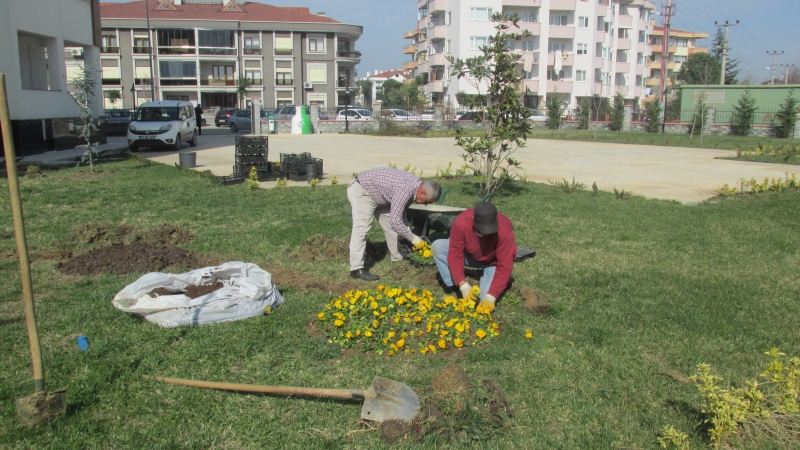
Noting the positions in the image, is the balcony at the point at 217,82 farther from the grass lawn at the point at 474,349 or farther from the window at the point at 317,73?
the grass lawn at the point at 474,349

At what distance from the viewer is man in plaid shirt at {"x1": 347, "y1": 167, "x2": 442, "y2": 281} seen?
5965 mm

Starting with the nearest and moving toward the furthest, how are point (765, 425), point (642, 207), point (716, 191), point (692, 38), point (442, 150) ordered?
point (765, 425) → point (642, 207) → point (716, 191) → point (442, 150) → point (692, 38)

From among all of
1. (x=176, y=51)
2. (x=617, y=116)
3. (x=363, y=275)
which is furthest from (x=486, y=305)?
(x=176, y=51)

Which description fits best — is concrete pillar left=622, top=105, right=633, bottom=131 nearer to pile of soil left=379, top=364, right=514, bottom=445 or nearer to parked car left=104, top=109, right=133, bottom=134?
parked car left=104, top=109, right=133, bottom=134

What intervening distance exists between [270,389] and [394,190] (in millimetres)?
2783

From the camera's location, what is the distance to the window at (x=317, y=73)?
64.9 m

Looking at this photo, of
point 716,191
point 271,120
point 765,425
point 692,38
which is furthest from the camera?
point 692,38

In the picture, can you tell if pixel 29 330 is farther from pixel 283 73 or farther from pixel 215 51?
pixel 283 73

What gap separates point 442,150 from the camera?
77.6 feet

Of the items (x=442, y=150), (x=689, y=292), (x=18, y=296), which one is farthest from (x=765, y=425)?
(x=442, y=150)

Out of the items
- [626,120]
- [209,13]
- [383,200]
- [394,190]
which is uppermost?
[209,13]

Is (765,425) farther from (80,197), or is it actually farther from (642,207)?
(80,197)

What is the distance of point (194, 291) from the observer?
5.32 meters

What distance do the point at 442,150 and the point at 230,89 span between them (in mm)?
44113
